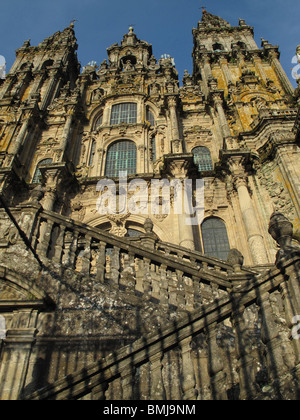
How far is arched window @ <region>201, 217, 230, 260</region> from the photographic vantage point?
14008 mm

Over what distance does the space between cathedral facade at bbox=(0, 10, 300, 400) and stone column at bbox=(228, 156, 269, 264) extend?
0.08 metres

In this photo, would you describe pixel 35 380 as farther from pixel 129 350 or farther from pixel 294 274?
pixel 294 274

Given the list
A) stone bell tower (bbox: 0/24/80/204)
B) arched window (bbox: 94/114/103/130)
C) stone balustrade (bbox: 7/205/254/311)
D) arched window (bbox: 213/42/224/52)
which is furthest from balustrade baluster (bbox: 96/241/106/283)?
arched window (bbox: 213/42/224/52)

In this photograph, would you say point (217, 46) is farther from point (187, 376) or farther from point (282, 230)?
point (187, 376)

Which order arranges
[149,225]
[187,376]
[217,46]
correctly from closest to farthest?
1. [187,376]
2. [149,225]
3. [217,46]

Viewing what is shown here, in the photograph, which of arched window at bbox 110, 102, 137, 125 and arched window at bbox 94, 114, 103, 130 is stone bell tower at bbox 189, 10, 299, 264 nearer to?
arched window at bbox 110, 102, 137, 125

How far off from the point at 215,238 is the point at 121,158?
23.9 feet

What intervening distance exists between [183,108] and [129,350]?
18.8m

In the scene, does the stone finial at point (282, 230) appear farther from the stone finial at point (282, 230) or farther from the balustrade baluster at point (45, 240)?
the balustrade baluster at point (45, 240)

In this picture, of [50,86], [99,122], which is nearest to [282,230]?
[99,122]

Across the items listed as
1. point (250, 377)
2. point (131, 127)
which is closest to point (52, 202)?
point (131, 127)

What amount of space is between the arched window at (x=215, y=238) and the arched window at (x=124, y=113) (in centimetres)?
892

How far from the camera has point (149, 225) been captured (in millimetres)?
9117
